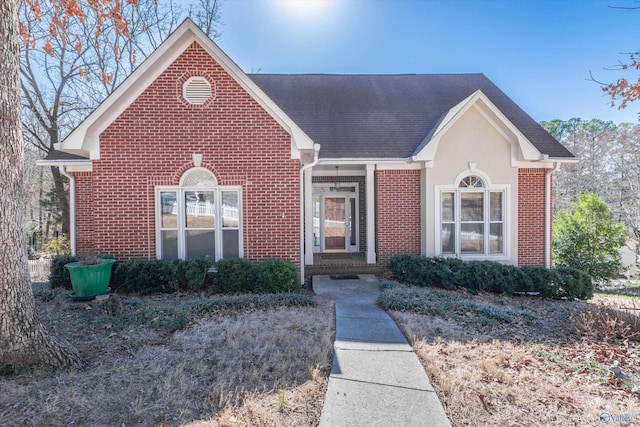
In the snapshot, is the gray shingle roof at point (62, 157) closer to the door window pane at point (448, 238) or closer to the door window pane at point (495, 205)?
the door window pane at point (448, 238)

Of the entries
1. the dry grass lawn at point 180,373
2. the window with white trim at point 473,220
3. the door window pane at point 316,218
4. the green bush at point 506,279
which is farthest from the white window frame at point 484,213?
the dry grass lawn at point 180,373

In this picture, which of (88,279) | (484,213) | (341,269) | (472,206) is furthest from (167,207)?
(484,213)

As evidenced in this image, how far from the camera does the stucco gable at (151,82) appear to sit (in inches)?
301

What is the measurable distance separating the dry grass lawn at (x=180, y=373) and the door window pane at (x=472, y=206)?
6013 millimetres

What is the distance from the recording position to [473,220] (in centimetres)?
1001

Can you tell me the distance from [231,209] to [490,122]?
25.2ft

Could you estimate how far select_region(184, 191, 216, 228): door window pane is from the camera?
831 cm

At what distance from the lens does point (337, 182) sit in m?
12.3

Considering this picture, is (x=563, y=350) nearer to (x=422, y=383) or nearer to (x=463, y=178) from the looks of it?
(x=422, y=383)

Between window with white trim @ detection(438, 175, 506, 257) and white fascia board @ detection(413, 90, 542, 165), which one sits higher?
white fascia board @ detection(413, 90, 542, 165)

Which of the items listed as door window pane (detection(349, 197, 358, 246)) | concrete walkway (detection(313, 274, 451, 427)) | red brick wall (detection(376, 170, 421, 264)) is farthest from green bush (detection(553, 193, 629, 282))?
concrete walkway (detection(313, 274, 451, 427))

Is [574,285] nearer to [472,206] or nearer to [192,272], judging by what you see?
[472,206]

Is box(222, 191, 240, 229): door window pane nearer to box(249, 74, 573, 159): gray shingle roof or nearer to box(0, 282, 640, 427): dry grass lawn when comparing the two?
box(0, 282, 640, 427): dry grass lawn

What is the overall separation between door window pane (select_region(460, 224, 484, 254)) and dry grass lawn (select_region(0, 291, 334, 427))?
5.80m
